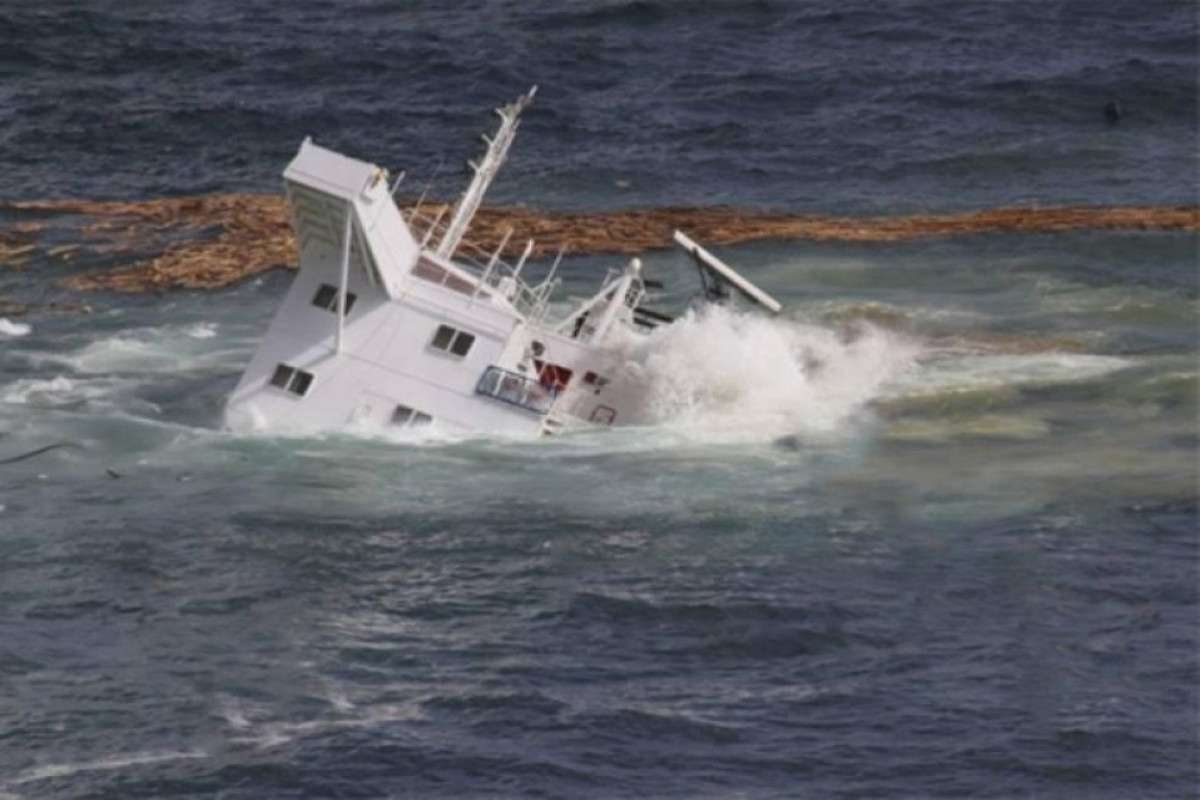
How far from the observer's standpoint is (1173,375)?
76.9 metres

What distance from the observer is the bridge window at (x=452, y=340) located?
240 ft

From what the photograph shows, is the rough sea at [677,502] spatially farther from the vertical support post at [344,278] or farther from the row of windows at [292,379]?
the vertical support post at [344,278]

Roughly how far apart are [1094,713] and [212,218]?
162 ft

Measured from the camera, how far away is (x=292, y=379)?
73.0 meters

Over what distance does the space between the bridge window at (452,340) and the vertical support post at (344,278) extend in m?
2.50

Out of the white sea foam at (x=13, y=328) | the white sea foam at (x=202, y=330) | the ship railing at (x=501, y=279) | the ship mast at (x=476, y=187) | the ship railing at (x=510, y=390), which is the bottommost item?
the white sea foam at (x=13, y=328)

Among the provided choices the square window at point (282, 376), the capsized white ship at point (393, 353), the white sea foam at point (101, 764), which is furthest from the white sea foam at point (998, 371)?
the white sea foam at point (101, 764)

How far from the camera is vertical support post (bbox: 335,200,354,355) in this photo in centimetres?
7136

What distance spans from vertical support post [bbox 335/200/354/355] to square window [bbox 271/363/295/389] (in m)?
1.43

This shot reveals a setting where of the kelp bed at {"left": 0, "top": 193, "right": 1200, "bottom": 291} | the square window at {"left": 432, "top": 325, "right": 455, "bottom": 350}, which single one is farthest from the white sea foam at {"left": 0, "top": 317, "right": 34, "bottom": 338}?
the square window at {"left": 432, "top": 325, "right": 455, "bottom": 350}

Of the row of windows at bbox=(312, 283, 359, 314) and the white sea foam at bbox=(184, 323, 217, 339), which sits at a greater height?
the row of windows at bbox=(312, 283, 359, 314)

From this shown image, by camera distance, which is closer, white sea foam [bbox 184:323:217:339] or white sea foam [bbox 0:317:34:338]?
white sea foam [bbox 0:317:34:338]

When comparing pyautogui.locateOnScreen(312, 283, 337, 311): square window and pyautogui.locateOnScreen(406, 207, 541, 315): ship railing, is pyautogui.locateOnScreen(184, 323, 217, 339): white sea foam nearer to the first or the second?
pyautogui.locateOnScreen(406, 207, 541, 315): ship railing

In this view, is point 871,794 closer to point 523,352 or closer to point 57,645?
point 57,645
